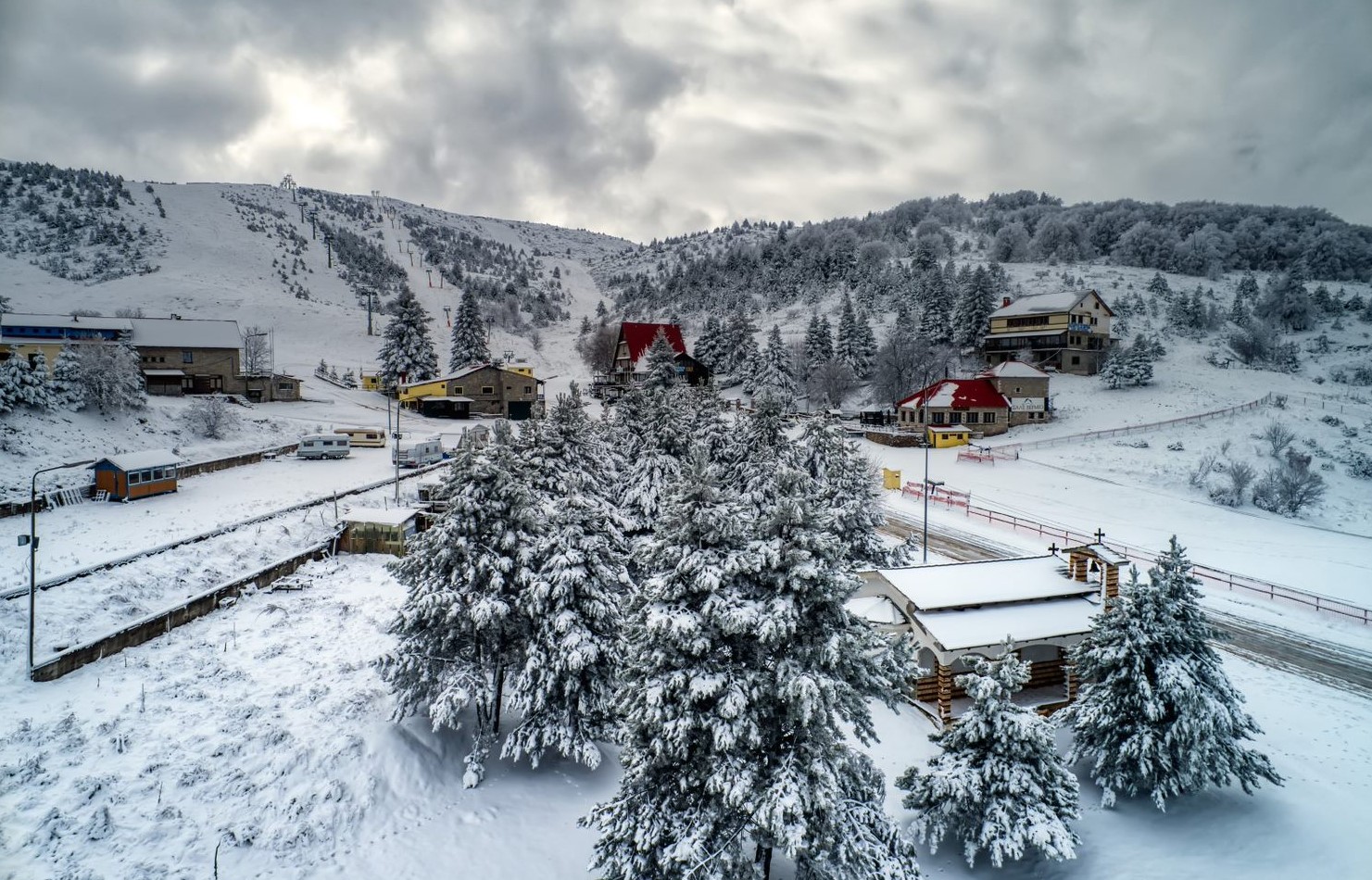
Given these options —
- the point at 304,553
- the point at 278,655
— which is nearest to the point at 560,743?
the point at 278,655

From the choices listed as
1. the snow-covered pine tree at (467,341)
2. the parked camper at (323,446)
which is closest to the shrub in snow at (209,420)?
the parked camper at (323,446)

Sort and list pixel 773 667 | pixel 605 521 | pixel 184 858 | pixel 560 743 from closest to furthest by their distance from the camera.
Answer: pixel 773 667
pixel 184 858
pixel 560 743
pixel 605 521

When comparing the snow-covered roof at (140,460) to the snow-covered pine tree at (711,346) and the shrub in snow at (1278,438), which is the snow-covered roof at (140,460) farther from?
the shrub in snow at (1278,438)

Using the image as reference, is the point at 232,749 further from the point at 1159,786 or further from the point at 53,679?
the point at 1159,786

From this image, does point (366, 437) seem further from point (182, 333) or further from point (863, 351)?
point (863, 351)

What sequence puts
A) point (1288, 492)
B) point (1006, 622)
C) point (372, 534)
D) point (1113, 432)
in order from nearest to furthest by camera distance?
point (1006, 622) → point (372, 534) → point (1288, 492) → point (1113, 432)

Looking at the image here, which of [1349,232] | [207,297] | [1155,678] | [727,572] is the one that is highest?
[1349,232]

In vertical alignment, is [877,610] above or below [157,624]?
above

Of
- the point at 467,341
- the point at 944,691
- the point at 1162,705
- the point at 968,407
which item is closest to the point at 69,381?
the point at 467,341
